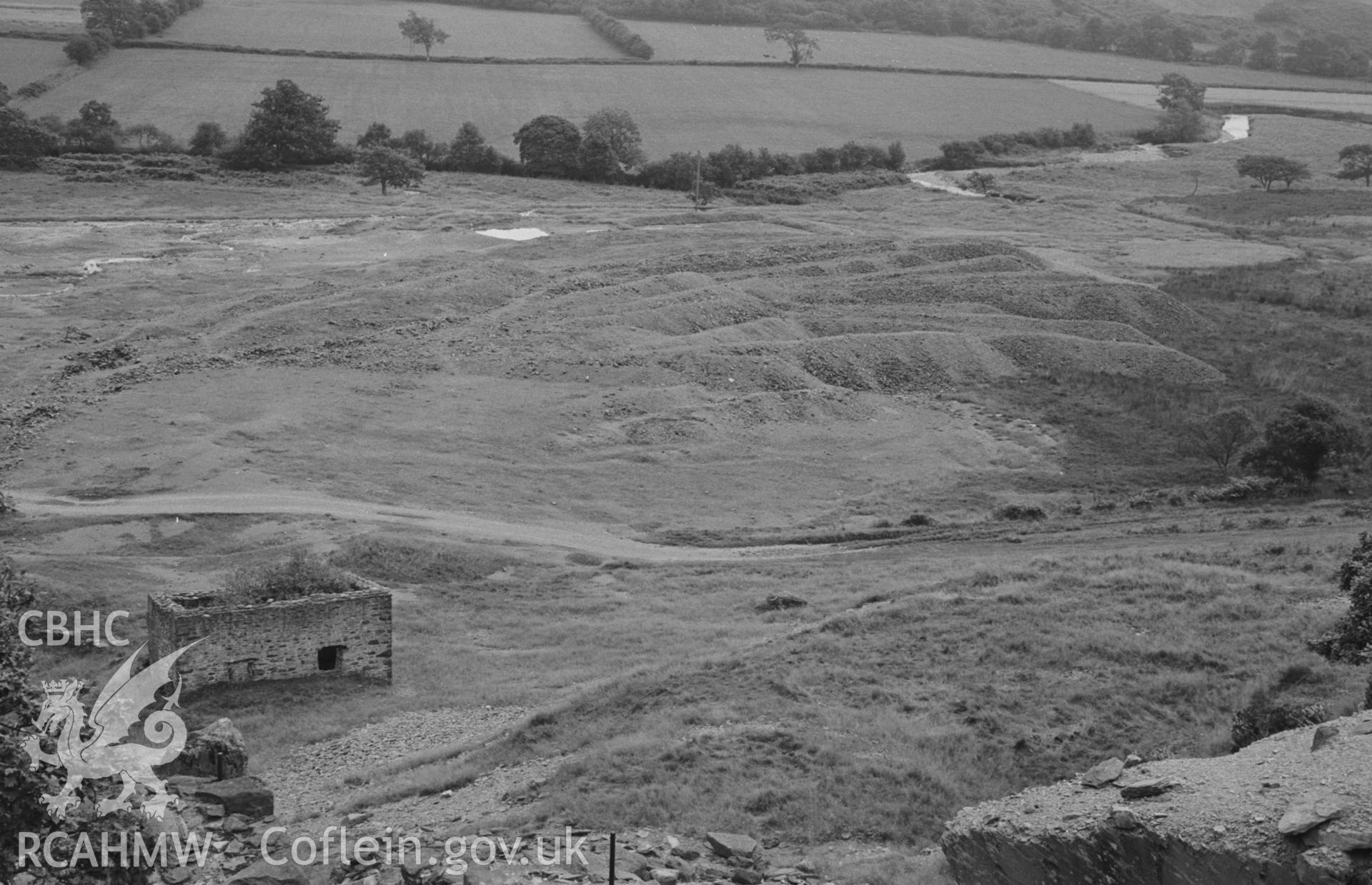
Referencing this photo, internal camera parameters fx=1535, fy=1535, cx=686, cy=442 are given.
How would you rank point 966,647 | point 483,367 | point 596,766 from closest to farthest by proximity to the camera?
point 596,766 < point 966,647 < point 483,367

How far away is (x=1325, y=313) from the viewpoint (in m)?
89.0

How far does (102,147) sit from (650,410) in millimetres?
74893

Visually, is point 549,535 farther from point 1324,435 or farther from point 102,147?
point 102,147

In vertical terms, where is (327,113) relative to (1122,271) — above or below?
above

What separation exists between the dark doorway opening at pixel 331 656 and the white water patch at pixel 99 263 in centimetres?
5885

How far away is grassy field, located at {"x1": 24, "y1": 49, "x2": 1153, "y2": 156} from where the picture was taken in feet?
447

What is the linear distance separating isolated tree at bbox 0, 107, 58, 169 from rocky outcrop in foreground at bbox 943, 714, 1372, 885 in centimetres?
11202

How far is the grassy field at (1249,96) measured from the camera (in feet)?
557

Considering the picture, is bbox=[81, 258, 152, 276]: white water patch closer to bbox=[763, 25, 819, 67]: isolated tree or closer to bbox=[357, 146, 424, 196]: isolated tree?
bbox=[357, 146, 424, 196]: isolated tree

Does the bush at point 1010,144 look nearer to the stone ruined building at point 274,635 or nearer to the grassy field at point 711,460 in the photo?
the grassy field at point 711,460

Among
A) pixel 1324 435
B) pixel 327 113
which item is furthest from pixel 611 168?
pixel 1324 435

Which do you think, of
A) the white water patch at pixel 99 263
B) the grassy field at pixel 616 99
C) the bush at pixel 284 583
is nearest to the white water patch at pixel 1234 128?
the grassy field at pixel 616 99

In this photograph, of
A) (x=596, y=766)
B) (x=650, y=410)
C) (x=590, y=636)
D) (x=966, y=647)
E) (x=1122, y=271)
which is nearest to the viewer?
(x=596, y=766)

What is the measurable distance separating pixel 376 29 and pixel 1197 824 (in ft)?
551
